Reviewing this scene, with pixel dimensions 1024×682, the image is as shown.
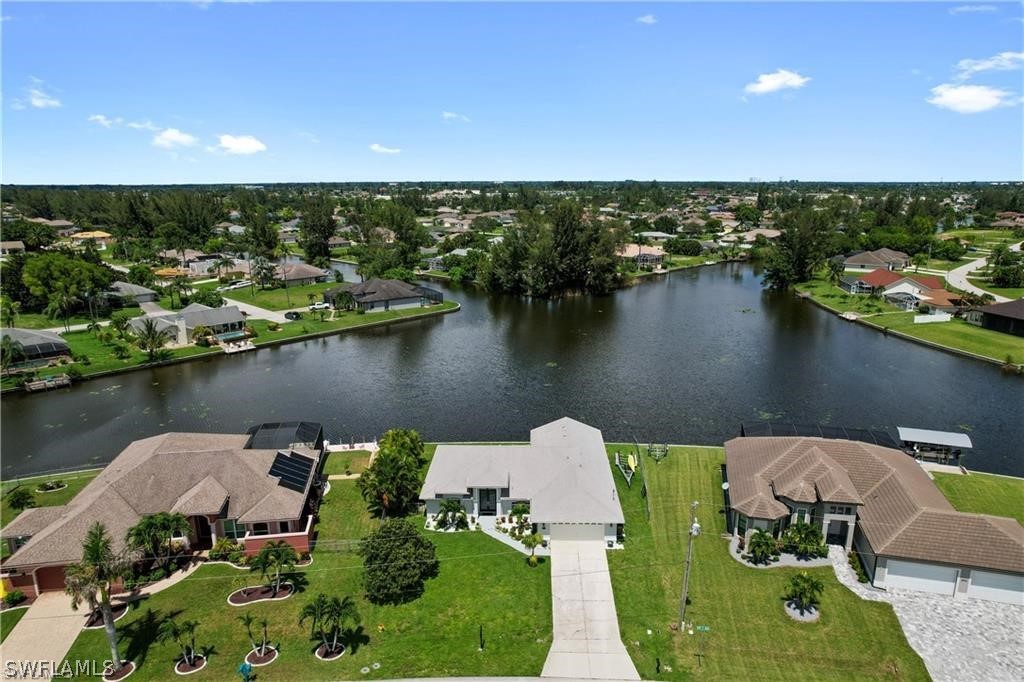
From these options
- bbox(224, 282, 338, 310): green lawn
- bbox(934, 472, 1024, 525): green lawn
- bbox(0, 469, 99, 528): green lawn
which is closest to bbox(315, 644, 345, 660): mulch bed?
bbox(0, 469, 99, 528): green lawn

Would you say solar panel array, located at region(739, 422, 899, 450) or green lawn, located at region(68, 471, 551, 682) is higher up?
solar panel array, located at region(739, 422, 899, 450)

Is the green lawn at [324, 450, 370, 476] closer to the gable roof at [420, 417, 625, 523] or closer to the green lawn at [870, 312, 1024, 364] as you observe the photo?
the gable roof at [420, 417, 625, 523]

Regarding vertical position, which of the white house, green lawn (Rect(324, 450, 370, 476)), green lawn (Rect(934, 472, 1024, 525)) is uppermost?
the white house

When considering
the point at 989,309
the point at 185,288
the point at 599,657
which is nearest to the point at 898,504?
the point at 599,657

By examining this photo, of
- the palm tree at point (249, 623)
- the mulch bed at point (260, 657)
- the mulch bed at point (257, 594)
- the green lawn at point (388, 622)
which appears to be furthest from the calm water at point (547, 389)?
the mulch bed at point (260, 657)

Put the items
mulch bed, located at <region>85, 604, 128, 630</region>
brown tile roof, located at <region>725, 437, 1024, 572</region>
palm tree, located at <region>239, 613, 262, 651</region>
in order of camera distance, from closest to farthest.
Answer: palm tree, located at <region>239, 613, 262, 651</region> < mulch bed, located at <region>85, 604, 128, 630</region> < brown tile roof, located at <region>725, 437, 1024, 572</region>

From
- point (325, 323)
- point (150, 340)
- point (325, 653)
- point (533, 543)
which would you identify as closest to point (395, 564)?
point (325, 653)

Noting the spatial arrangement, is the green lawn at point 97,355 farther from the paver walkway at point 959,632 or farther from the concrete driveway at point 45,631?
the paver walkway at point 959,632

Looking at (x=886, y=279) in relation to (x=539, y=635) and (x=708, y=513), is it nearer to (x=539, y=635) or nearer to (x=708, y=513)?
(x=708, y=513)
